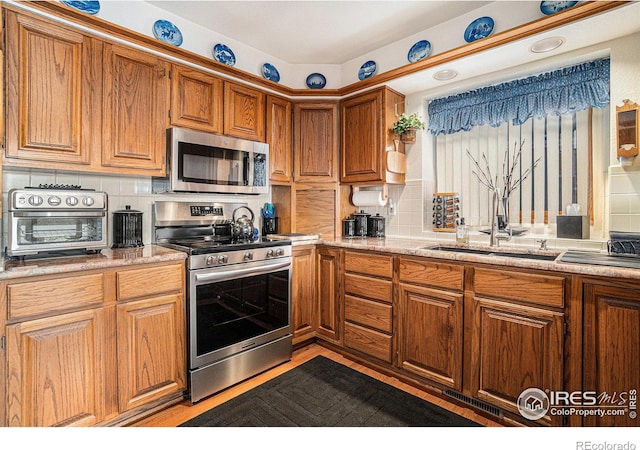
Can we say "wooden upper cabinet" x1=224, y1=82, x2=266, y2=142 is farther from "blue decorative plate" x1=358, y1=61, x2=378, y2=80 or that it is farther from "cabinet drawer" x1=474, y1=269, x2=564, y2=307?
"cabinet drawer" x1=474, y1=269, x2=564, y2=307

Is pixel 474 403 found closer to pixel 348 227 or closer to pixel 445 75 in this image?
pixel 348 227

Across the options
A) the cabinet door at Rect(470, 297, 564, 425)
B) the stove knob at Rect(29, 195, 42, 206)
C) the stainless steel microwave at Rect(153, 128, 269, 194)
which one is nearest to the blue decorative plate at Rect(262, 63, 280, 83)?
the stainless steel microwave at Rect(153, 128, 269, 194)

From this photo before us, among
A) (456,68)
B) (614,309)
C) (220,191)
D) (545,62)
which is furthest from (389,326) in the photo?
(545,62)

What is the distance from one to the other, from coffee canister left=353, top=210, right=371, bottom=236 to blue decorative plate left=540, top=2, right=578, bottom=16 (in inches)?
76.1

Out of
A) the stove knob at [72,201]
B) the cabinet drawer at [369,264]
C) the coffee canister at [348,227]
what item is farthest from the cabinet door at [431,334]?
the stove knob at [72,201]

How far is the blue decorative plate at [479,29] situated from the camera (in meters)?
2.18

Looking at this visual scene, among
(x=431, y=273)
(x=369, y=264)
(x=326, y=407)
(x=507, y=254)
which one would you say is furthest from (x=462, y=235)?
(x=326, y=407)

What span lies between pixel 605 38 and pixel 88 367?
3511 mm

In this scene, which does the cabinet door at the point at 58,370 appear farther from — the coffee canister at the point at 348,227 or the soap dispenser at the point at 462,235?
→ the soap dispenser at the point at 462,235

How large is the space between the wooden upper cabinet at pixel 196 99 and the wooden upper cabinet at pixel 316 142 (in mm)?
796

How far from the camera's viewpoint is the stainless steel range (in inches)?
80.2

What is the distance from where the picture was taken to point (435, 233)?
288 centimetres

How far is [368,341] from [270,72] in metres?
2.52
